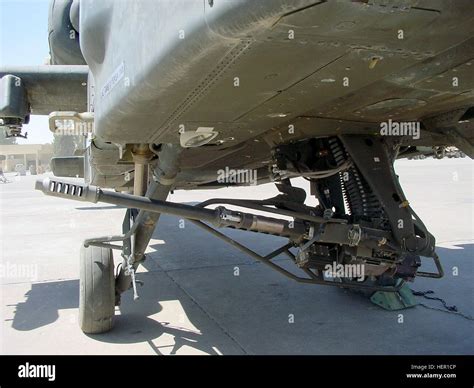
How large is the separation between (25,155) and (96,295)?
245 ft

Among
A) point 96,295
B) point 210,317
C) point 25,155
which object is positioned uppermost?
point 25,155

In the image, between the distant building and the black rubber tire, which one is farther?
the distant building

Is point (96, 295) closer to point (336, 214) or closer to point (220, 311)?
point (220, 311)

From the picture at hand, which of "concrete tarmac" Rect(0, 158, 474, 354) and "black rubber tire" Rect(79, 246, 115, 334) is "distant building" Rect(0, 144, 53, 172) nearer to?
"concrete tarmac" Rect(0, 158, 474, 354)

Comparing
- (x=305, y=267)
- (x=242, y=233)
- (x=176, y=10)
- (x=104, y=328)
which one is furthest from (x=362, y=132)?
(x=242, y=233)

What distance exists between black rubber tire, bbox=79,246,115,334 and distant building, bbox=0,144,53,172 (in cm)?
6485

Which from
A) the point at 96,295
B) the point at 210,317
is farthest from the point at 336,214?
the point at 96,295

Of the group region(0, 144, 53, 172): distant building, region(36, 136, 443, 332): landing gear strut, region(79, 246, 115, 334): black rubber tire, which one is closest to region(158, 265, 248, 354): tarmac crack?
region(36, 136, 443, 332): landing gear strut

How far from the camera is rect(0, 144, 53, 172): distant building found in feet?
224

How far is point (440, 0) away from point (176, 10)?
86 centimetres

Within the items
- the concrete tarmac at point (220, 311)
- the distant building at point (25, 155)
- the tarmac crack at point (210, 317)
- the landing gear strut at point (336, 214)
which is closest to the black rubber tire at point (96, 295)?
→ the concrete tarmac at point (220, 311)

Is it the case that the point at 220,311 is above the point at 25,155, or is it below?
below

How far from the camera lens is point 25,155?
7188 centimetres

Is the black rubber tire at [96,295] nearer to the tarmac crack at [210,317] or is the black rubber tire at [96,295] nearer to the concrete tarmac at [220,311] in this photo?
the concrete tarmac at [220,311]
